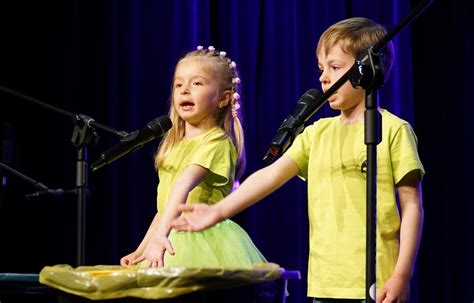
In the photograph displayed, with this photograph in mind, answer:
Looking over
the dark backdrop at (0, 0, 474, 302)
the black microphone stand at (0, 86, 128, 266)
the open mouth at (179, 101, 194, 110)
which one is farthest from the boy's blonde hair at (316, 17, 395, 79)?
the dark backdrop at (0, 0, 474, 302)

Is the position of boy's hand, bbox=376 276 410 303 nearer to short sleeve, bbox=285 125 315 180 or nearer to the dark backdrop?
short sleeve, bbox=285 125 315 180

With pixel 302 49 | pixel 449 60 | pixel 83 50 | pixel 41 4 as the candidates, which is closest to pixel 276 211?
pixel 302 49

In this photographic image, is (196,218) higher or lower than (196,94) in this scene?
lower

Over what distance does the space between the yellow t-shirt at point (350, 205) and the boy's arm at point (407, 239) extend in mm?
29

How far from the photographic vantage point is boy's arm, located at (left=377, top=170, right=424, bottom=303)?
1739 millimetres

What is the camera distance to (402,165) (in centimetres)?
183

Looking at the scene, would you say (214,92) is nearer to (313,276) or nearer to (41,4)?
(313,276)

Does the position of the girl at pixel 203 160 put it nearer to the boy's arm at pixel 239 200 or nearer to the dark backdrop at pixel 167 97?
the boy's arm at pixel 239 200

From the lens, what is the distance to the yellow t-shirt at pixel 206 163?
238 centimetres

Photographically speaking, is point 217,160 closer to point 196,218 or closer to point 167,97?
point 196,218

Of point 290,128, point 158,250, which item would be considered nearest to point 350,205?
point 290,128

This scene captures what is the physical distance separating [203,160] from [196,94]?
0.28m

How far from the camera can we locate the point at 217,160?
94.3 inches

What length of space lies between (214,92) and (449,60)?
3.41ft
